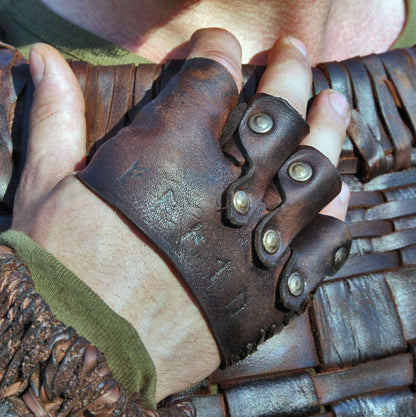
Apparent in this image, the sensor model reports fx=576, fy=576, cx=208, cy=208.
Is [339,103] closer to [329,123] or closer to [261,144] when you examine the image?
[329,123]

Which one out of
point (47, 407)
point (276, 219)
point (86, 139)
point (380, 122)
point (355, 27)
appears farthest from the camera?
point (355, 27)

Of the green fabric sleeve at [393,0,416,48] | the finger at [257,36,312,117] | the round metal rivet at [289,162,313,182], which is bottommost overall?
the round metal rivet at [289,162,313,182]

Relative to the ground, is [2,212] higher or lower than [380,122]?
lower

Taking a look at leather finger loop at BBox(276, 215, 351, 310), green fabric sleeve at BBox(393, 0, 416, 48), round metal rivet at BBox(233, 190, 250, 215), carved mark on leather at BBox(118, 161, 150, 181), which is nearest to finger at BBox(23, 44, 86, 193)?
carved mark on leather at BBox(118, 161, 150, 181)

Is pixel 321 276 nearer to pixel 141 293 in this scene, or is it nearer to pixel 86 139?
pixel 141 293

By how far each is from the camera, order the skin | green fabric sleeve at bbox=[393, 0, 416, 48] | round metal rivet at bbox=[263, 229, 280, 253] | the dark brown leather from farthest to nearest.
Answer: green fabric sleeve at bbox=[393, 0, 416, 48] < the skin < round metal rivet at bbox=[263, 229, 280, 253] < the dark brown leather

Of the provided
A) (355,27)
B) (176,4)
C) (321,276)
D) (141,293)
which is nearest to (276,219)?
(321,276)

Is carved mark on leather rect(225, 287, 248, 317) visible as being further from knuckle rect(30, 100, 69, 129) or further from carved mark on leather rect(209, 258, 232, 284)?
knuckle rect(30, 100, 69, 129)
